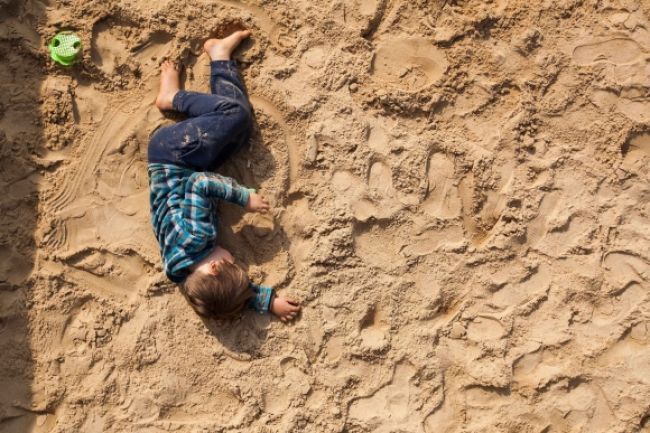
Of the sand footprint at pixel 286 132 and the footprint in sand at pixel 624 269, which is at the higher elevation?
the sand footprint at pixel 286 132

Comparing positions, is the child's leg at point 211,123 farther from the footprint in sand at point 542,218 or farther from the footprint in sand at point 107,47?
the footprint in sand at point 542,218

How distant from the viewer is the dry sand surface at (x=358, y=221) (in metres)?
2.74

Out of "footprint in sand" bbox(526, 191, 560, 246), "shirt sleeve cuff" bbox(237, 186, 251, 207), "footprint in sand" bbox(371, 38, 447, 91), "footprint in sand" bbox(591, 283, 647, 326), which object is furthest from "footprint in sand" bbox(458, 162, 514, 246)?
"shirt sleeve cuff" bbox(237, 186, 251, 207)

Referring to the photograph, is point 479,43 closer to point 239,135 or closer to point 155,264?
point 239,135

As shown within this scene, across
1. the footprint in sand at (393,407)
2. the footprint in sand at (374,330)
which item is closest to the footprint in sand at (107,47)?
the footprint in sand at (374,330)

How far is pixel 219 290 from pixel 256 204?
1.37 feet

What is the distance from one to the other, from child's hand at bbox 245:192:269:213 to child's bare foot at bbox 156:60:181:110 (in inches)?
23.4

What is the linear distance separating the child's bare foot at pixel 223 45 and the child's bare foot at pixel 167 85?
0.19 meters

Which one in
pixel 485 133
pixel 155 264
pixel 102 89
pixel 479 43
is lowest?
pixel 155 264

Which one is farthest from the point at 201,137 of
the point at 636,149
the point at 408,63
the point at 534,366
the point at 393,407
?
the point at 636,149

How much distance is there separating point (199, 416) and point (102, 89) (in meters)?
1.62

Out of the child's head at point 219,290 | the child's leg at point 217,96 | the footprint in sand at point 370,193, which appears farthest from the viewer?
the footprint in sand at point 370,193

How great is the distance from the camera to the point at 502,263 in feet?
→ 9.08

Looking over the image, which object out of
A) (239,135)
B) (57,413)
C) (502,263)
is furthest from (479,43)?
(57,413)
